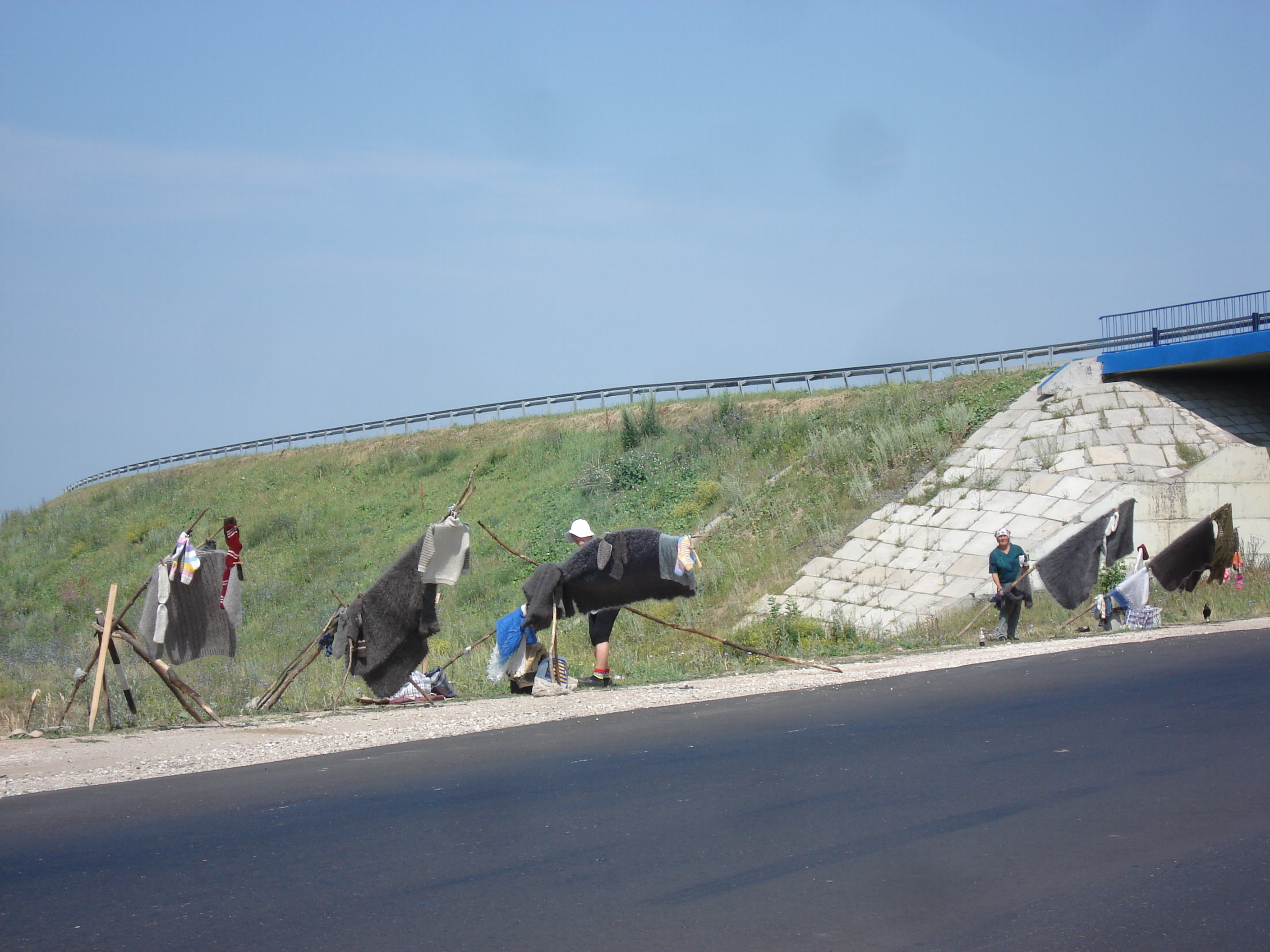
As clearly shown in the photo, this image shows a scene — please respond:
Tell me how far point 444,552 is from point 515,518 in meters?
24.9

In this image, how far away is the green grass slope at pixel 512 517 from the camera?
19594 mm

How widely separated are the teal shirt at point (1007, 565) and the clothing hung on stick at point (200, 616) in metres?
11.6

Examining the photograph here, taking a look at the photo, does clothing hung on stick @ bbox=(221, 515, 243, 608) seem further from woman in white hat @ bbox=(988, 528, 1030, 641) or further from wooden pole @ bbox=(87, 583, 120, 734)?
woman in white hat @ bbox=(988, 528, 1030, 641)

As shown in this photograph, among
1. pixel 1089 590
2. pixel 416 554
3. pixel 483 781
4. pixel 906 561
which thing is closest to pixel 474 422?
pixel 906 561

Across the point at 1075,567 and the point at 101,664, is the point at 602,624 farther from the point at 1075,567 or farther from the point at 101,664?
the point at 1075,567

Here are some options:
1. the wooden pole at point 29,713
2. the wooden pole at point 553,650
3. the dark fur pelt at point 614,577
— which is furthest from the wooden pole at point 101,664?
the wooden pole at point 553,650

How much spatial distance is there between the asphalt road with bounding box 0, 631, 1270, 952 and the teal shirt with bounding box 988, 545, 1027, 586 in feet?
26.9

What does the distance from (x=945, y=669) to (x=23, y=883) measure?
1023 centimetres

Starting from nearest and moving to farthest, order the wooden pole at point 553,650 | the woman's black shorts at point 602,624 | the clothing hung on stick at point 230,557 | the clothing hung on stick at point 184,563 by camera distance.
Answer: the clothing hung on stick at point 230,557, the clothing hung on stick at point 184,563, the wooden pole at point 553,650, the woman's black shorts at point 602,624

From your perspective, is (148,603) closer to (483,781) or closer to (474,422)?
(483,781)

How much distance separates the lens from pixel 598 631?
14.3 meters

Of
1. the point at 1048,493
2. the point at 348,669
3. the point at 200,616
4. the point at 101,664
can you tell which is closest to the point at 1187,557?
the point at 1048,493

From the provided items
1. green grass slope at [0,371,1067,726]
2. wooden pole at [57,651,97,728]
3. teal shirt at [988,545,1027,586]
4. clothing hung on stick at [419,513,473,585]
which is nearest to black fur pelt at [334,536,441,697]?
clothing hung on stick at [419,513,473,585]

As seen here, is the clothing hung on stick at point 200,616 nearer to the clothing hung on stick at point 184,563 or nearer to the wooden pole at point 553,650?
the clothing hung on stick at point 184,563
